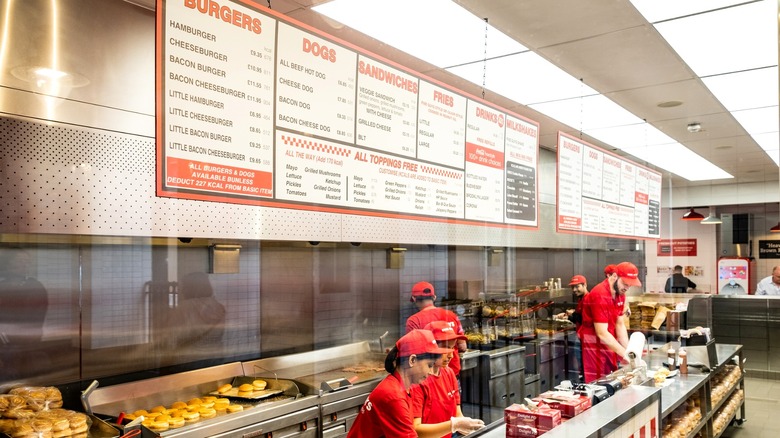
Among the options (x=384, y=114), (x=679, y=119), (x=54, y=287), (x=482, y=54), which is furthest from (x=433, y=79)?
(x=679, y=119)


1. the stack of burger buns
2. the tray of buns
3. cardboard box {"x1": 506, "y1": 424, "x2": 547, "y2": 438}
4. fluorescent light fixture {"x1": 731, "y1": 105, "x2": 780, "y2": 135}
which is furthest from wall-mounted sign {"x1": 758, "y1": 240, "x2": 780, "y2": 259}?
the stack of burger buns

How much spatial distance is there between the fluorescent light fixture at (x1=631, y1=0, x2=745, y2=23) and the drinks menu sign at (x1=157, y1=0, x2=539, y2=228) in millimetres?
902

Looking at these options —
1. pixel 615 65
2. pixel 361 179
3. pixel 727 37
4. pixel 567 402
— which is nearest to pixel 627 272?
pixel 615 65

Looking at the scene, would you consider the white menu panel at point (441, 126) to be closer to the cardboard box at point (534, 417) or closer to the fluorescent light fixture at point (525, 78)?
the fluorescent light fixture at point (525, 78)

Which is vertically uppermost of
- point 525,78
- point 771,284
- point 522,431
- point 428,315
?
point 525,78

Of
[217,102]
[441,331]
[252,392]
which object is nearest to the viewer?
[217,102]

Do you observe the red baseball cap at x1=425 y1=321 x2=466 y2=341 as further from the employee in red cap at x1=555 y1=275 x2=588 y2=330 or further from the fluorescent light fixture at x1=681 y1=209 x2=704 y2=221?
the fluorescent light fixture at x1=681 y1=209 x2=704 y2=221

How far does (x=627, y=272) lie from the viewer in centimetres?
443

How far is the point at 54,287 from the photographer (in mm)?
3260

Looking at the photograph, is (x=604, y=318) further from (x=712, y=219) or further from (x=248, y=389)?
(x=248, y=389)

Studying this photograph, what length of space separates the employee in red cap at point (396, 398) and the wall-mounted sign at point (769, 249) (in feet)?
6.93

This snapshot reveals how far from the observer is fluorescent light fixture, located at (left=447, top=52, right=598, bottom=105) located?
3564 millimetres

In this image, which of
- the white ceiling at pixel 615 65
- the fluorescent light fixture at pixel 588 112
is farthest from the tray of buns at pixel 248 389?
the fluorescent light fixture at pixel 588 112

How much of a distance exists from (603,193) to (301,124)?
2832 mm
